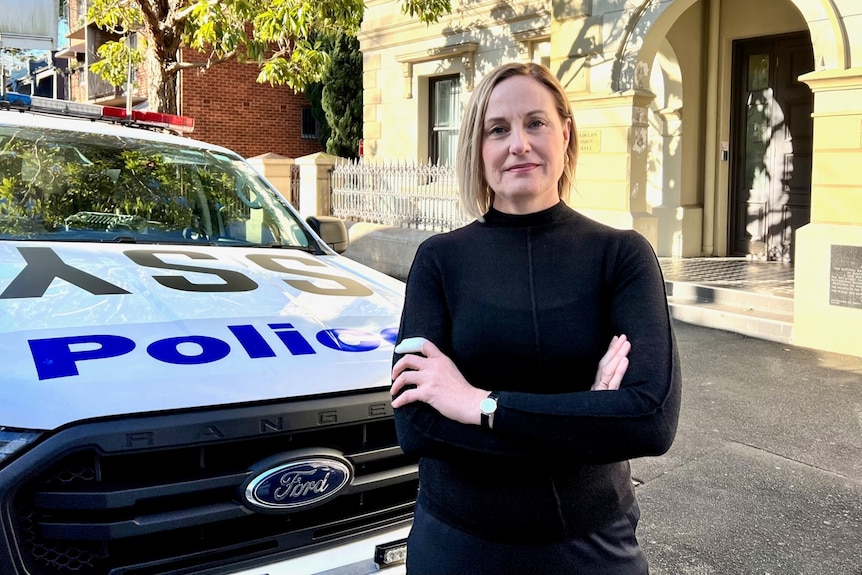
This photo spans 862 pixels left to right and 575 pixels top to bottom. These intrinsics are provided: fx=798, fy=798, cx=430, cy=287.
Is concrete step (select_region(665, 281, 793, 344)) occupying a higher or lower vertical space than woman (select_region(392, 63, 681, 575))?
lower

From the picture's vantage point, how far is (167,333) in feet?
7.48

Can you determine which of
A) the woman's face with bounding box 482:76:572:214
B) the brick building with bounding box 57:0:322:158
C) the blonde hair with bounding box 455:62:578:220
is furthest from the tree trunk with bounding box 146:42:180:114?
the brick building with bounding box 57:0:322:158

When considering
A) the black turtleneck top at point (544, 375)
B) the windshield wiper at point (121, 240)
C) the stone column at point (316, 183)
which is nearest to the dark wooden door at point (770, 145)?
the stone column at point (316, 183)

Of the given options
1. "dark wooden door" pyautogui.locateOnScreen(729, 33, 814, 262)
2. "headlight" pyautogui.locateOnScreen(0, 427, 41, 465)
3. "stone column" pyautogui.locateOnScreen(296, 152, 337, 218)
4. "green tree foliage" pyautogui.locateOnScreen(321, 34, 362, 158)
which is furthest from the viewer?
"green tree foliage" pyautogui.locateOnScreen(321, 34, 362, 158)

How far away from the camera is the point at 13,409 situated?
1937 mm

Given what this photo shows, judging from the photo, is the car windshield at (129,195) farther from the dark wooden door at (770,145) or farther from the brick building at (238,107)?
the brick building at (238,107)

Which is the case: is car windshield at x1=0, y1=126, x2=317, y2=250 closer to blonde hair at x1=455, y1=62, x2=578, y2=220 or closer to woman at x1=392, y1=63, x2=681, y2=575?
blonde hair at x1=455, y1=62, x2=578, y2=220

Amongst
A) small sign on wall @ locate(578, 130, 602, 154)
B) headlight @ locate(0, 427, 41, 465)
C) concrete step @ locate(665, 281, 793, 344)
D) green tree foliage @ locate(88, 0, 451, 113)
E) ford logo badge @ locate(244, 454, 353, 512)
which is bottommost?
concrete step @ locate(665, 281, 793, 344)

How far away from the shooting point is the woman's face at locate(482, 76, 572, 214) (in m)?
1.77

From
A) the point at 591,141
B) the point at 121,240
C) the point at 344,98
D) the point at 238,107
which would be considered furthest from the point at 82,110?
the point at 238,107

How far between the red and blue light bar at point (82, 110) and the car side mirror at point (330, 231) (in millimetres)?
1206

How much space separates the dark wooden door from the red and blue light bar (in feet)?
27.8

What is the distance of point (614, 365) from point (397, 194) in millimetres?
11289

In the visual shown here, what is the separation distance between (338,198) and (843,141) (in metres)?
8.82
